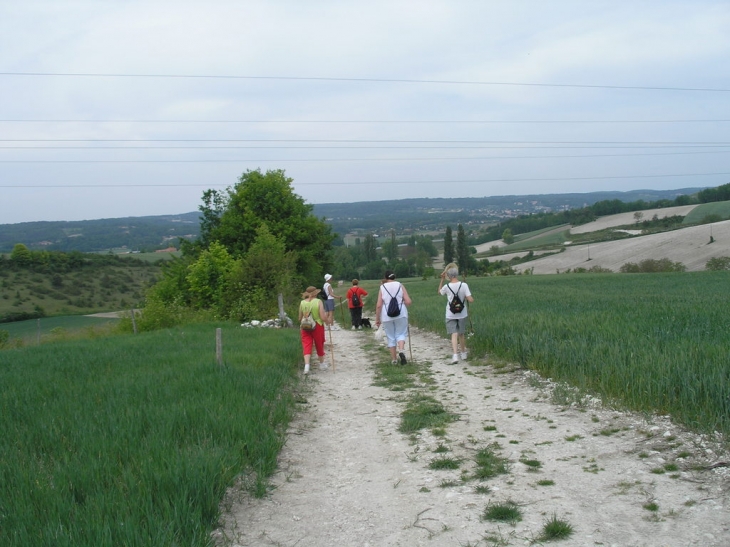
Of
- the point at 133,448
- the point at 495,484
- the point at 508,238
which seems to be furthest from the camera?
the point at 508,238

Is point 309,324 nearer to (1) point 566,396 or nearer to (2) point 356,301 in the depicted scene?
(1) point 566,396

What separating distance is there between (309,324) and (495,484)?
7.35 meters

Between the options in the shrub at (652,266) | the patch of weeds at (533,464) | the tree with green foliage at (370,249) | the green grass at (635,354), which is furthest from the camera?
the tree with green foliage at (370,249)

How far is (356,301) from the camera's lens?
21281mm

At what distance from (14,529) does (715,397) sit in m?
6.29

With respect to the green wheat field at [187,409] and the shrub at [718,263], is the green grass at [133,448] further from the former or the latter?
the shrub at [718,263]

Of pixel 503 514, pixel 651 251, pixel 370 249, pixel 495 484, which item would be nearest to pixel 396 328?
pixel 495 484

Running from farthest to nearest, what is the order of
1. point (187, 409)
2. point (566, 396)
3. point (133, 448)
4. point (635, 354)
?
point (635, 354), point (566, 396), point (187, 409), point (133, 448)

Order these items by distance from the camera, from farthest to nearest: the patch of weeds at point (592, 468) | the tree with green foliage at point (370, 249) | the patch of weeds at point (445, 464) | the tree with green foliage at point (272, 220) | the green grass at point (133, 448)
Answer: the tree with green foliage at point (370, 249), the tree with green foliage at point (272, 220), the patch of weeds at point (445, 464), the patch of weeds at point (592, 468), the green grass at point (133, 448)

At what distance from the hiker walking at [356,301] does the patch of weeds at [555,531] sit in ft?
52.4

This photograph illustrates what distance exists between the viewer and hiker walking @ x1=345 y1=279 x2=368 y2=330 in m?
20.8

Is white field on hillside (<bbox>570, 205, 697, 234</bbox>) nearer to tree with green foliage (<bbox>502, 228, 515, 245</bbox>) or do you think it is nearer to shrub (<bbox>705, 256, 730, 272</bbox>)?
tree with green foliage (<bbox>502, 228, 515, 245</bbox>)

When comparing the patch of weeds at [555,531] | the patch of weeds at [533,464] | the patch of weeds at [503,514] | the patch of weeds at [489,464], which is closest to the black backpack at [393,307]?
the patch of weeds at [489,464]

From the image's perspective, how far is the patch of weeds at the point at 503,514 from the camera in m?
4.75
